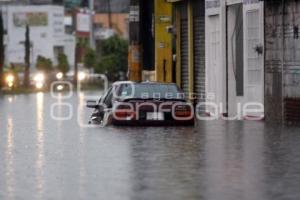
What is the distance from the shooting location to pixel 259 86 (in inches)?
1268

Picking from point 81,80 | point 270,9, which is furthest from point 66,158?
point 81,80

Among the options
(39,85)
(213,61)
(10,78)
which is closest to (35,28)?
(39,85)

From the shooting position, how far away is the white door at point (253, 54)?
32.0 metres

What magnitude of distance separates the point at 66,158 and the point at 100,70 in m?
99.5

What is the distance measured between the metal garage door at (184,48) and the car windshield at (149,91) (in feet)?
43.0

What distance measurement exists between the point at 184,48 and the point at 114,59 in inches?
2941

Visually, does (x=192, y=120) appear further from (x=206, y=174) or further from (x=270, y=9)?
(x=206, y=174)

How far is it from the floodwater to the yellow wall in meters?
16.9

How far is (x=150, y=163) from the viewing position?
1775 cm

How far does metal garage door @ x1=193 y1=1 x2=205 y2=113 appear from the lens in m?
39.2

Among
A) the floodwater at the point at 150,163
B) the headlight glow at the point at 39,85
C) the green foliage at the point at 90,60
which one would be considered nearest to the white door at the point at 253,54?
the floodwater at the point at 150,163

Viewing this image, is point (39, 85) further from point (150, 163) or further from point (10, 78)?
point (150, 163)

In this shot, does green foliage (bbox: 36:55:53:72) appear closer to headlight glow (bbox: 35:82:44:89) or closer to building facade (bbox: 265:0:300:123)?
headlight glow (bbox: 35:82:44:89)

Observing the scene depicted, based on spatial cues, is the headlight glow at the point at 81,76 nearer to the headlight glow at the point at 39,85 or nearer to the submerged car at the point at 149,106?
the headlight glow at the point at 39,85
